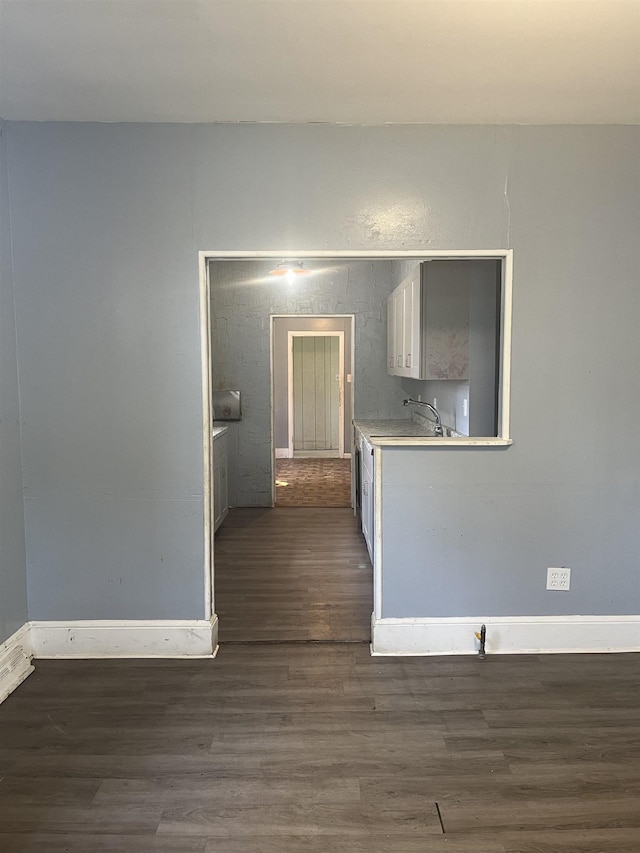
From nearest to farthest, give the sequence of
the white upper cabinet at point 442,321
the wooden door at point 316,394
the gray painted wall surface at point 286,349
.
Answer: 1. the white upper cabinet at point 442,321
2. the gray painted wall surface at point 286,349
3. the wooden door at point 316,394

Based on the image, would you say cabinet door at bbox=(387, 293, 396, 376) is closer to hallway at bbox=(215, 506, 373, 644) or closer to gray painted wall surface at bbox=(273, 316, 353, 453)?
hallway at bbox=(215, 506, 373, 644)

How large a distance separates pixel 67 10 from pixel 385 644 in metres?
2.83

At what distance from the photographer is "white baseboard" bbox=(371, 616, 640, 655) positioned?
106 inches

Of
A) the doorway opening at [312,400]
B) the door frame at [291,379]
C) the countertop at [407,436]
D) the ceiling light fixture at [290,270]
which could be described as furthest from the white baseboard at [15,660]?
the door frame at [291,379]

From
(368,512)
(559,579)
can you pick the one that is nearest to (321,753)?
(559,579)

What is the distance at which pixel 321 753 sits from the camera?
6.60 ft

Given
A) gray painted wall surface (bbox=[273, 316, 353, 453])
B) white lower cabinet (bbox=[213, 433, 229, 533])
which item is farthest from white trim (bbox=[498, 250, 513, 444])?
gray painted wall surface (bbox=[273, 316, 353, 453])

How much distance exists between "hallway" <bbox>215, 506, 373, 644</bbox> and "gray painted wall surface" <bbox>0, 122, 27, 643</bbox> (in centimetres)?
104

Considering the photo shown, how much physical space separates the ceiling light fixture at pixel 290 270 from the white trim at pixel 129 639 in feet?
11.8

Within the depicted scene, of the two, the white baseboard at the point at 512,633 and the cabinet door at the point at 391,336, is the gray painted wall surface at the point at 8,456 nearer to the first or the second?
the white baseboard at the point at 512,633

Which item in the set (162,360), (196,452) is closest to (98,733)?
(196,452)

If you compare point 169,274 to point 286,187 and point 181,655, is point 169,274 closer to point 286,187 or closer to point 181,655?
point 286,187

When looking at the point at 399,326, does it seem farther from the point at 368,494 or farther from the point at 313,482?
the point at 313,482

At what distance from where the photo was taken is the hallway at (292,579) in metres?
Result: 2.99
